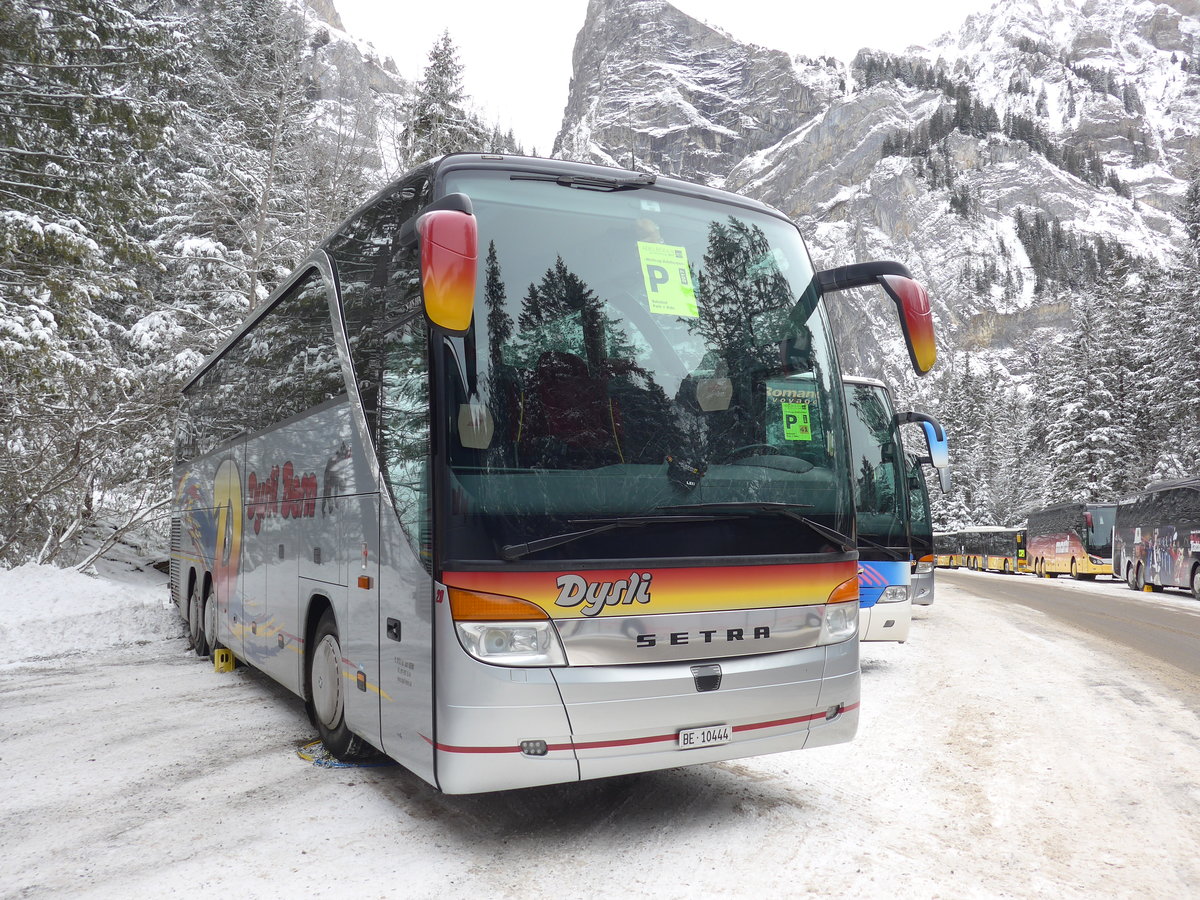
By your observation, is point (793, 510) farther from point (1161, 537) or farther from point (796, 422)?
point (1161, 537)

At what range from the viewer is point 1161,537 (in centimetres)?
2842

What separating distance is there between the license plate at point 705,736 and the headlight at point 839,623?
2.56 feet

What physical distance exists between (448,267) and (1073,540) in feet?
136

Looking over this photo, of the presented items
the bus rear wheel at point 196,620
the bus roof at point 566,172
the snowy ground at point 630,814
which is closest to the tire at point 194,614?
the bus rear wheel at point 196,620

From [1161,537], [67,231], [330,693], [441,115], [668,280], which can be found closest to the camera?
[668,280]

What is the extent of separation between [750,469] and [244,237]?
19673mm

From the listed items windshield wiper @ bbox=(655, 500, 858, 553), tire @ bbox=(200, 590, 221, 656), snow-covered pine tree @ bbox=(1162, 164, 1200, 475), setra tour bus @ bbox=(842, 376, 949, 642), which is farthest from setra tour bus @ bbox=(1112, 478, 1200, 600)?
tire @ bbox=(200, 590, 221, 656)

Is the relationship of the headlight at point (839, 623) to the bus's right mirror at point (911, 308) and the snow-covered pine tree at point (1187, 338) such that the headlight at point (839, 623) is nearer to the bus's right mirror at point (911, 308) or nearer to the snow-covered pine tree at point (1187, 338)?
the bus's right mirror at point (911, 308)

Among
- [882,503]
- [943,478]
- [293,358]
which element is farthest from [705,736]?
[943,478]

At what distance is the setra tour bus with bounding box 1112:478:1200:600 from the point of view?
1027 inches

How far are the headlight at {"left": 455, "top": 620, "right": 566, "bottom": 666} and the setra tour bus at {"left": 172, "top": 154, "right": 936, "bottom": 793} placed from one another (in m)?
0.01

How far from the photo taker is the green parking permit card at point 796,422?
4.91 m

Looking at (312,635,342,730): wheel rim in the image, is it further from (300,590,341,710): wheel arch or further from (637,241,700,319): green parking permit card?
(637,241,700,319): green parking permit card

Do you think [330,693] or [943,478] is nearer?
[330,693]
